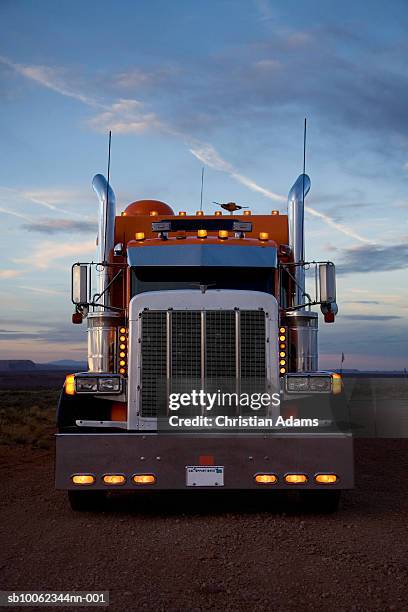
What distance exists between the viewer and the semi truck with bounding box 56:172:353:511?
892 centimetres

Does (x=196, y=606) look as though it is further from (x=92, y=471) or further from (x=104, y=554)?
(x=92, y=471)

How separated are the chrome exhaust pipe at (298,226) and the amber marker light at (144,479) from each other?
9.67 ft

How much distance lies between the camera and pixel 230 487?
29.1 ft

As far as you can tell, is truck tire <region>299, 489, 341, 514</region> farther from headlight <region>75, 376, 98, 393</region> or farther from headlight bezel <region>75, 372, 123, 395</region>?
headlight <region>75, 376, 98, 393</region>

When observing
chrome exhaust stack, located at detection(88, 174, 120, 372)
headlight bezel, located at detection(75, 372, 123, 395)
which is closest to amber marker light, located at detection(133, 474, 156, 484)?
headlight bezel, located at detection(75, 372, 123, 395)

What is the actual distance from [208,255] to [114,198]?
188cm

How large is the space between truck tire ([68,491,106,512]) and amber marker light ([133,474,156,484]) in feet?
3.26

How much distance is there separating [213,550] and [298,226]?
15.8ft

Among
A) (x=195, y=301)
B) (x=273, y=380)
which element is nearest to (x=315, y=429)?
(x=273, y=380)

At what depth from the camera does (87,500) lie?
31.8ft

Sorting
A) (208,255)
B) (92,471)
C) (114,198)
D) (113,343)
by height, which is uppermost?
(114,198)

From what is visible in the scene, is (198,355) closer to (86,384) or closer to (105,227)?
(86,384)

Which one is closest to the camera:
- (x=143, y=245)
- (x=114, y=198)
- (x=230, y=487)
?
(x=230, y=487)

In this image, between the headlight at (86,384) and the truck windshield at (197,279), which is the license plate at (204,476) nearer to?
the headlight at (86,384)
